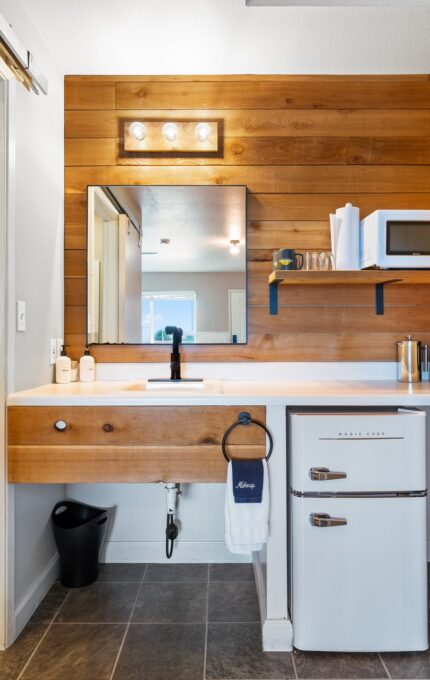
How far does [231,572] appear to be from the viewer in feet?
7.24

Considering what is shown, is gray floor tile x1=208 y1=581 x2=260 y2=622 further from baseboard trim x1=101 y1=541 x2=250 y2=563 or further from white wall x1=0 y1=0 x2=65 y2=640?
white wall x1=0 y1=0 x2=65 y2=640

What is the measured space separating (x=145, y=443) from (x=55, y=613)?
0.85 metres

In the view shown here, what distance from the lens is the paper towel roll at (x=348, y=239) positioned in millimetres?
2094

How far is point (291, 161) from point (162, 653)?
2.15m

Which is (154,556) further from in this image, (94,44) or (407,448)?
(94,44)

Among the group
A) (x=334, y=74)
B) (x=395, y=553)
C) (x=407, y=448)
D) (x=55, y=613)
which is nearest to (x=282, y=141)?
(x=334, y=74)

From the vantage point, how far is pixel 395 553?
1.60m

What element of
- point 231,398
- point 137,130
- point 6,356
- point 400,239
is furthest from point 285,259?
point 6,356

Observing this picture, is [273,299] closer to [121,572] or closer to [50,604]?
[121,572]

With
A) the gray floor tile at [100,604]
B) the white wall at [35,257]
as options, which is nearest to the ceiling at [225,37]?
the white wall at [35,257]

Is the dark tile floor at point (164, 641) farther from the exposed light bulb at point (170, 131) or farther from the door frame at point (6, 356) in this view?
the exposed light bulb at point (170, 131)

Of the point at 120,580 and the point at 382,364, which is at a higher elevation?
the point at 382,364

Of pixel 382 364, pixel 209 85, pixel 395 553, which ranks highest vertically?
pixel 209 85

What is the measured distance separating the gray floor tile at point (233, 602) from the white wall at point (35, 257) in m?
0.73
